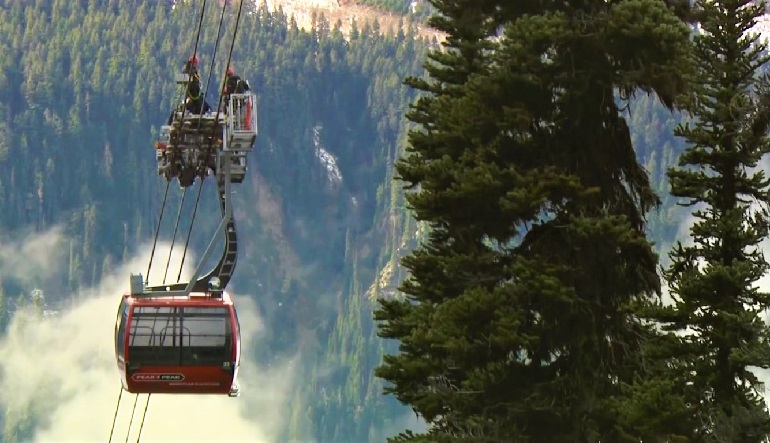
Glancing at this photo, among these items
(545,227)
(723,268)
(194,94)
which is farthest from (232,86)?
(723,268)

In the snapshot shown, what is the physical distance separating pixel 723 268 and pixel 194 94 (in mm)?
32697

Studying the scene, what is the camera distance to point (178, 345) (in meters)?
51.2

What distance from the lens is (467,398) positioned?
30.9 m

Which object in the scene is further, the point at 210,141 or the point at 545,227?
the point at 210,141

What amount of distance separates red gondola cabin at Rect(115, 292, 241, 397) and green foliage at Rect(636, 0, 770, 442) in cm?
2647

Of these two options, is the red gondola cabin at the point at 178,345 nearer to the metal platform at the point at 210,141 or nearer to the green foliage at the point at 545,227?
the metal platform at the point at 210,141

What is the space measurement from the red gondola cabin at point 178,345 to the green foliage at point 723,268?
2647 cm

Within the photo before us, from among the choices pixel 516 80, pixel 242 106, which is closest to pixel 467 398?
pixel 516 80

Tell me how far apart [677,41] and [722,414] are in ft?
23.3

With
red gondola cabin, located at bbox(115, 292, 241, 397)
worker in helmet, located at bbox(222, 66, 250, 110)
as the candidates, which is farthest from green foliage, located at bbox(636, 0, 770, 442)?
worker in helmet, located at bbox(222, 66, 250, 110)

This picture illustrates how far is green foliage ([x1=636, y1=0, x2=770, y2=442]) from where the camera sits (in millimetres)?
24766

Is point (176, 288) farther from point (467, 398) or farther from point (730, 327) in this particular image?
point (730, 327)

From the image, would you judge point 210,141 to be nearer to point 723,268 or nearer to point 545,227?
point 545,227

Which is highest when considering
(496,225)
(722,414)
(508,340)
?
(496,225)
